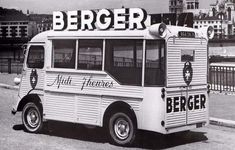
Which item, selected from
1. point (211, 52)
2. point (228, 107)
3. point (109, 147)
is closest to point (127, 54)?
point (109, 147)

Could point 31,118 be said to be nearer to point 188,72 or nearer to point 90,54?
point 90,54

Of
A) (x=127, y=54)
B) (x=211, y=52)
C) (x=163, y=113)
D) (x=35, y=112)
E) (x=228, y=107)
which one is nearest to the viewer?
(x=163, y=113)

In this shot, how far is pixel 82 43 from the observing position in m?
9.75

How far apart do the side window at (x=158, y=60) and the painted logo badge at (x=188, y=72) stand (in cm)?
71

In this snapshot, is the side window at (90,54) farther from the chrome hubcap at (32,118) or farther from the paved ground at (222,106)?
the paved ground at (222,106)

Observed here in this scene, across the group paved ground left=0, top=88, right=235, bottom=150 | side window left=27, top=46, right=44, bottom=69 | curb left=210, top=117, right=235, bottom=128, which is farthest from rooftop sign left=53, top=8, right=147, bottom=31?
curb left=210, top=117, right=235, bottom=128

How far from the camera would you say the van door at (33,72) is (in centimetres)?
1051

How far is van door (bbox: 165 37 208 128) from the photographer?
8859mm

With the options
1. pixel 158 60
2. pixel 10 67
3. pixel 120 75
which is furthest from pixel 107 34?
pixel 10 67

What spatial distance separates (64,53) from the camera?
1006 centimetres

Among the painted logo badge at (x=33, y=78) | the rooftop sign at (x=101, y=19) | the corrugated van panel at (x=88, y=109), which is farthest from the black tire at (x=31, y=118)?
the rooftop sign at (x=101, y=19)

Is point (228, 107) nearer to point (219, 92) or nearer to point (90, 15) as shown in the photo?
point (219, 92)

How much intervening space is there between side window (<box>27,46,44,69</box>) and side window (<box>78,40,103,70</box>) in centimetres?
118

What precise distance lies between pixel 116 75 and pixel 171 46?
127cm
